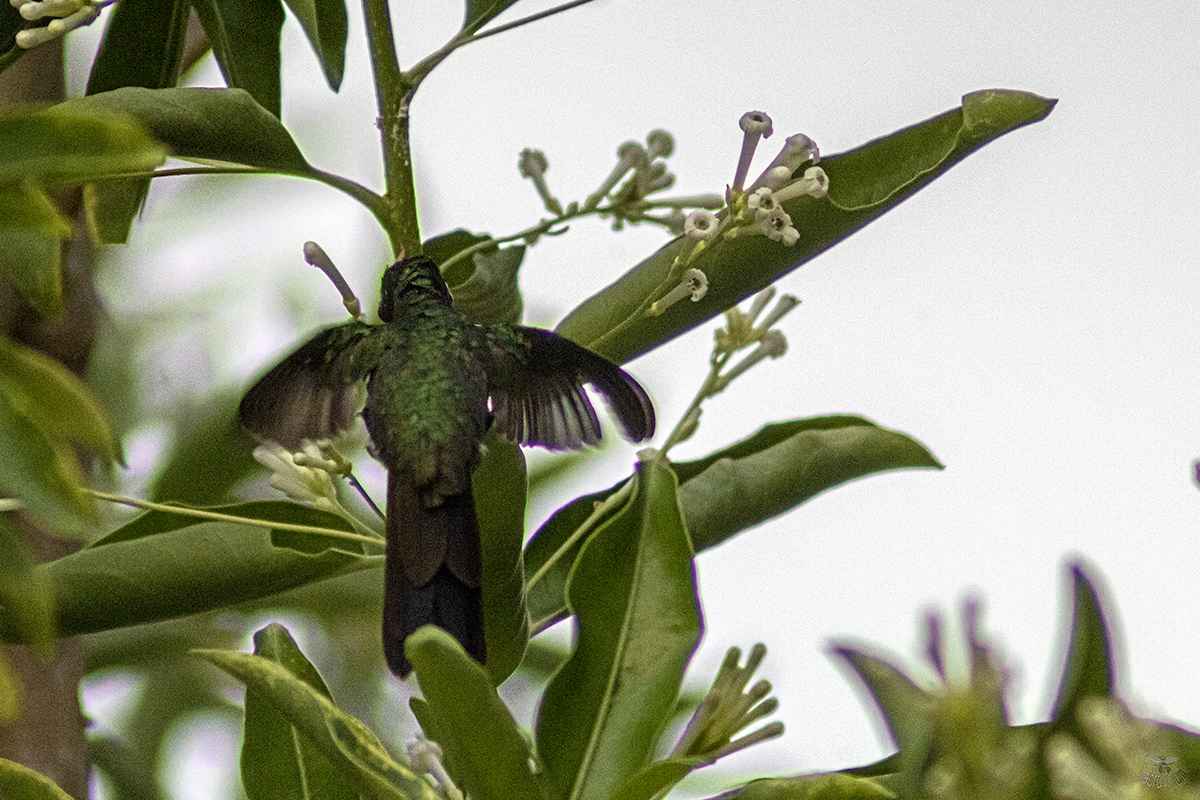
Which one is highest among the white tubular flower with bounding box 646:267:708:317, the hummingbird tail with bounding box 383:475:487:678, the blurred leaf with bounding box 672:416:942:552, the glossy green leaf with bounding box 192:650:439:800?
the white tubular flower with bounding box 646:267:708:317

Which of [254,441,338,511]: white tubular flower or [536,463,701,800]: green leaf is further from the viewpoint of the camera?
[254,441,338,511]: white tubular flower

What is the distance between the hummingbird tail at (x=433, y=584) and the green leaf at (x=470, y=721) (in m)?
0.11

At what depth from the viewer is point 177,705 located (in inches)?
118

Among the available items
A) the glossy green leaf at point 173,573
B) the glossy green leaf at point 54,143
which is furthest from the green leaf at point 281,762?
the glossy green leaf at point 54,143

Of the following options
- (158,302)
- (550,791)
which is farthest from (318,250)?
(158,302)

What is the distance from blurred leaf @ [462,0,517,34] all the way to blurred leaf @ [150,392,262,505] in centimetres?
125

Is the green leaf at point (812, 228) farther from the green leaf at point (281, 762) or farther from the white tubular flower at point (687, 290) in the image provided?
the green leaf at point (281, 762)

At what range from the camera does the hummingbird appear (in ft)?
4.10

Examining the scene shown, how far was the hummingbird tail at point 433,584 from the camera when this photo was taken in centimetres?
123

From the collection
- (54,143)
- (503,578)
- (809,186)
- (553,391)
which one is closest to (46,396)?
(54,143)

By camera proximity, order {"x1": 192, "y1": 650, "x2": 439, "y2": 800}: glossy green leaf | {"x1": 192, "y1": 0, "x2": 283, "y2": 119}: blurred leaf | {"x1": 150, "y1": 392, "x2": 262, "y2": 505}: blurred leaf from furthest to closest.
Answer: {"x1": 150, "y1": 392, "x2": 262, "y2": 505}: blurred leaf → {"x1": 192, "y1": 0, "x2": 283, "y2": 119}: blurred leaf → {"x1": 192, "y1": 650, "x2": 439, "y2": 800}: glossy green leaf

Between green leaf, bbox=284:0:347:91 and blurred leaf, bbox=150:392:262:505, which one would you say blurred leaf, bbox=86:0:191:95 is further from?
blurred leaf, bbox=150:392:262:505

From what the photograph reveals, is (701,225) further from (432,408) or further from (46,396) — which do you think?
(46,396)

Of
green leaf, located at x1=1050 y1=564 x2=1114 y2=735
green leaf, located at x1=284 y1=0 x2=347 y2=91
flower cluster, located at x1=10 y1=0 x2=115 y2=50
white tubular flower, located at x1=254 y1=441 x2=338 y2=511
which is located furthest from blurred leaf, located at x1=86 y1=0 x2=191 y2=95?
green leaf, located at x1=1050 y1=564 x2=1114 y2=735
